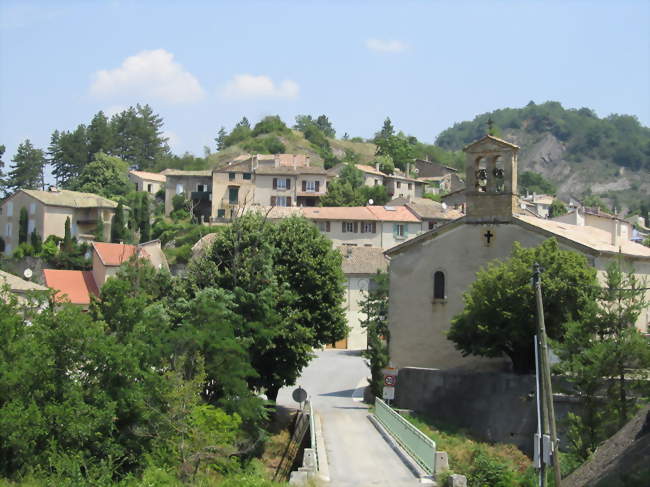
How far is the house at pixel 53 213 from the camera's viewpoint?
96.8 metres

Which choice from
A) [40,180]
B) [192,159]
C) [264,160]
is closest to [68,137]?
[40,180]

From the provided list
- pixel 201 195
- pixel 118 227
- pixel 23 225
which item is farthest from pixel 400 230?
pixel 23 225

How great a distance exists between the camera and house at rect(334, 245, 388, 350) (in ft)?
254

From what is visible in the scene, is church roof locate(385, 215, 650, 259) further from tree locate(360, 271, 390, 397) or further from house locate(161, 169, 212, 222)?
house locate(161, 169, 212, 222)

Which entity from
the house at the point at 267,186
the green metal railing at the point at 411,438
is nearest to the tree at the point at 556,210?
the house at the point at 267,186

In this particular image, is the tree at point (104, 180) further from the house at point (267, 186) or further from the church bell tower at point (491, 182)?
the church bell tower at point (491, 182)

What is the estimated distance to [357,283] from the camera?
79.2 m

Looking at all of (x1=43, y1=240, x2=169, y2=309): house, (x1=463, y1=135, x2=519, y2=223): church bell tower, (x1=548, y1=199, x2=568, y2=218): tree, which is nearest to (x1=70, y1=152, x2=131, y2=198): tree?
(x1=43, y1=240, x2=169, y2=309): house

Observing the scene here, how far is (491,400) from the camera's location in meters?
38.6

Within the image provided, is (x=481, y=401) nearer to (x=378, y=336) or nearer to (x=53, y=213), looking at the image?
(x=378, y=336)

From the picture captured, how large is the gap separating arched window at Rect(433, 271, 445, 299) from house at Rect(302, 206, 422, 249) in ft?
155

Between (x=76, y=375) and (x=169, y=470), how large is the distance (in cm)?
473

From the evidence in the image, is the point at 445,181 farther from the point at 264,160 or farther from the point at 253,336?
the point at 253,336

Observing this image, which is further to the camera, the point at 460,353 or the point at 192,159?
the point at 192,159
